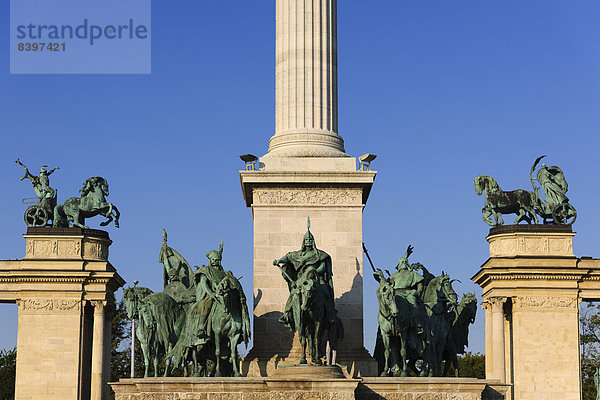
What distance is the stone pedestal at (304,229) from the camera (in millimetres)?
28828

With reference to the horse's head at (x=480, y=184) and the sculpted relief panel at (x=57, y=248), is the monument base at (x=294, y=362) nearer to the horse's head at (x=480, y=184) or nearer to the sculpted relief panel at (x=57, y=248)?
the sculpted relief panel at (x=57, y=248)

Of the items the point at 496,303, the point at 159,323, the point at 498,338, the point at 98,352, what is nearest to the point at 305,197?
the point at 159,323

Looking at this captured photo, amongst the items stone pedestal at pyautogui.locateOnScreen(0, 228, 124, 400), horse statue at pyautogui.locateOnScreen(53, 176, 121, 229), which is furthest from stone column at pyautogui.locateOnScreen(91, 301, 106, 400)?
horse statue at pyautogui.locateOnScreen(53, 176, 121, 229)

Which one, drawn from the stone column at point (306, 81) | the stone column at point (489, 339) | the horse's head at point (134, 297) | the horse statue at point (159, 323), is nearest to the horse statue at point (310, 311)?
the horse statue at point (159, 323)

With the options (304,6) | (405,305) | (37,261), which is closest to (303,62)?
(304,6)

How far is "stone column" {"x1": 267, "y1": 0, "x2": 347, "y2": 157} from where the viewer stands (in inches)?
1201

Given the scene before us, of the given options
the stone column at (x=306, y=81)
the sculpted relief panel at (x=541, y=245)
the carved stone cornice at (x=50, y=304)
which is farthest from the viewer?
the sculpted relief panel at (x=541, y=245)

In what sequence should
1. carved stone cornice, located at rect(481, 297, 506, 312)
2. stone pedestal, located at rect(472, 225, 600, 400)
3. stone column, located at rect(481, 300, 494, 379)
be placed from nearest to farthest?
stone pedestal, located at rect(472, 225, 600, 400), carved stone cornice, located at rect(481, 297, 506, 312), stone column, located at rect(481, 300, 494, 379)

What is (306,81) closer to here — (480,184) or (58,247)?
(58,247)

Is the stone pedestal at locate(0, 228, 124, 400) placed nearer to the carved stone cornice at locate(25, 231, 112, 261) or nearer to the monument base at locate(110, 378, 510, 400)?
the carved stone cornice at locate(25, 231, 112, 261)

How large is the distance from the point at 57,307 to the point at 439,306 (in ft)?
115

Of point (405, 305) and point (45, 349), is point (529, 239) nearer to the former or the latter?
point (45, 349)

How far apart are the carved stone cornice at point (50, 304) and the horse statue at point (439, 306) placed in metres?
34.2

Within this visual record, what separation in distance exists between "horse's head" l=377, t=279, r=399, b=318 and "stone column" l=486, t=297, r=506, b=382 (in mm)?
34308
